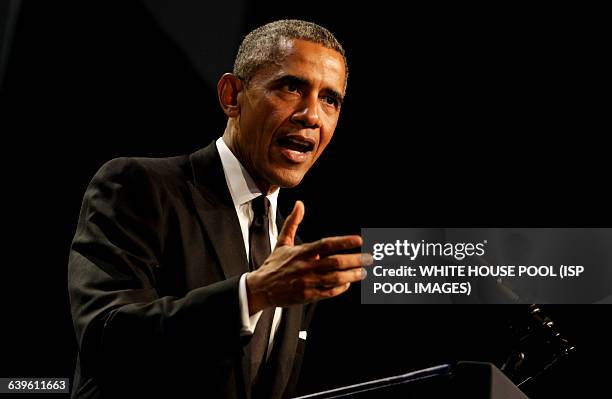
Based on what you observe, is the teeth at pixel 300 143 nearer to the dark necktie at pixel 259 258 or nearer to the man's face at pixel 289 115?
the man's face at pixel 289 115

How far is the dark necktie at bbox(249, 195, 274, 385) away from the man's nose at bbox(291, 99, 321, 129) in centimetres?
20

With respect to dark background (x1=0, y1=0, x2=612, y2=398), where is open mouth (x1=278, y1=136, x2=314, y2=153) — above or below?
below

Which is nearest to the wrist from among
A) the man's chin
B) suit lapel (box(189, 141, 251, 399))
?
suit lapel (box(189, 141, 251, 399))

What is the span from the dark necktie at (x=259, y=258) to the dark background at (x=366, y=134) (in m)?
1.43

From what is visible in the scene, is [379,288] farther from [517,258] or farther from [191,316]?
[191,316]

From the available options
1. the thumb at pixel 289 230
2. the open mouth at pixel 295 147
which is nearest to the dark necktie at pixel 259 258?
the open mouth at pixel 295 147

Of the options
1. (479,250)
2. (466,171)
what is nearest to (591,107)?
(466,171)

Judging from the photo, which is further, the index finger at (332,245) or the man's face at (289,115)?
the man's face at (289,115)

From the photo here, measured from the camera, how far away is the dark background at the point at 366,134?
3.08m

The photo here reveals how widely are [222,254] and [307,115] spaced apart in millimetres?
388

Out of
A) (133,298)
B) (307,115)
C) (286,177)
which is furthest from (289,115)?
(133,298)

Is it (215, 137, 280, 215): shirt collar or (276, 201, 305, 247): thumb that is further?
(215, 137, 280, 215): shirt collar

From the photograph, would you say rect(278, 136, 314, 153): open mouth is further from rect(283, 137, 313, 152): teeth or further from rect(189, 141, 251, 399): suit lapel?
rect(189, 141, 251, 399): suit lapel

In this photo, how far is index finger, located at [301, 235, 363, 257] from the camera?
1.16m
